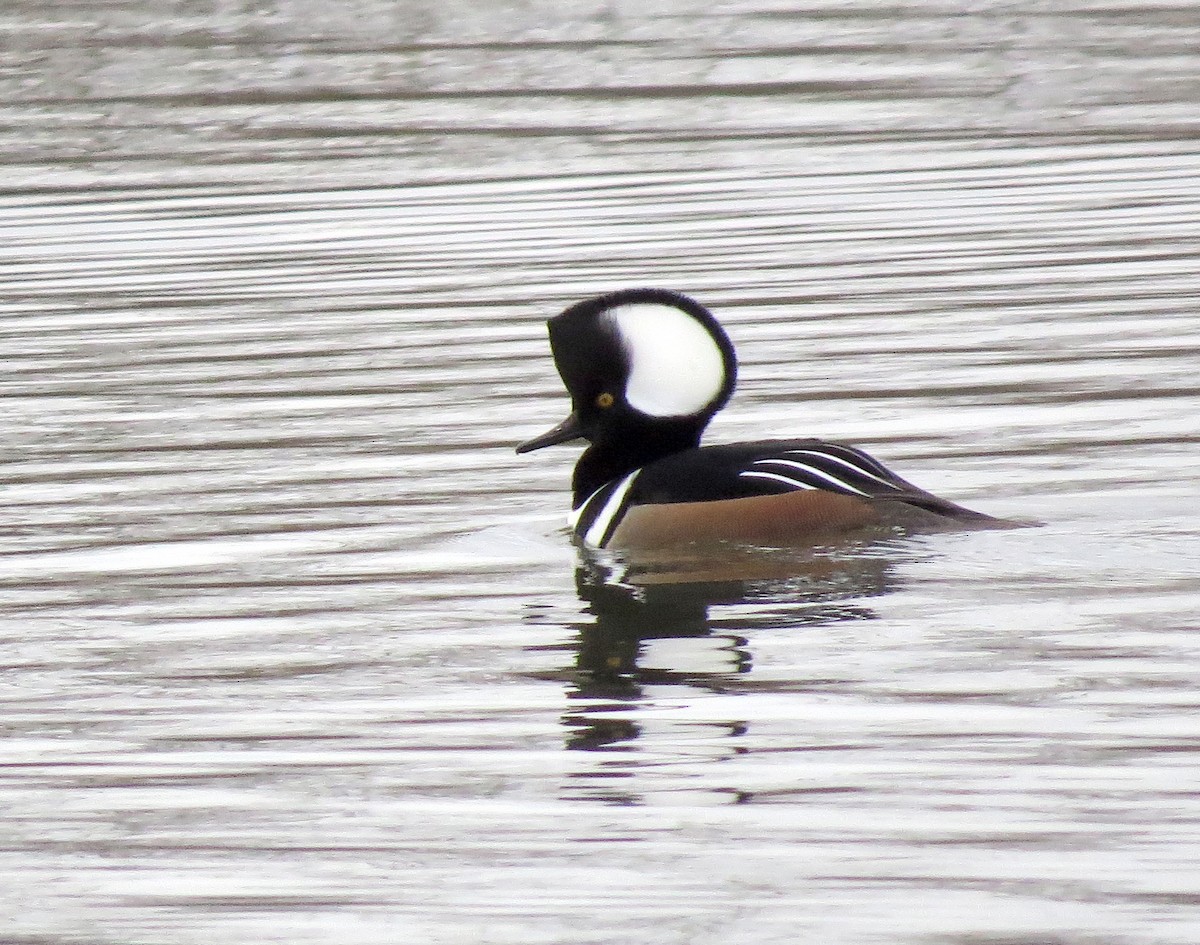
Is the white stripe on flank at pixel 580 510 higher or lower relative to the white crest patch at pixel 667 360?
lower

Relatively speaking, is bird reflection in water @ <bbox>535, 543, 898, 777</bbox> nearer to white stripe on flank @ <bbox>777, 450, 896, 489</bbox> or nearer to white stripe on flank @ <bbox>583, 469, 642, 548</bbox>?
white stripe on flank @ <bbox>583, 469, 642, 548</bbox>

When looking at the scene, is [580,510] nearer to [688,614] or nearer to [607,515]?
[607,515]

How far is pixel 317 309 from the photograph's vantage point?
39.3 feet

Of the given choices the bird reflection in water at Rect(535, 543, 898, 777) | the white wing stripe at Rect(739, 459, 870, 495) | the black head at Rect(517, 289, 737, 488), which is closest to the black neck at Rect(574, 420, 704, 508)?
the black head at Rect(517, 289, 737, 488)

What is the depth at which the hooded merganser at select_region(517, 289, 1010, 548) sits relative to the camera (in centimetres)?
730

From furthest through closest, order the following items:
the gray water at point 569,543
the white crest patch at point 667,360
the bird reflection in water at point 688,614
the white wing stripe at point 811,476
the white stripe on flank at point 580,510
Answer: the white stripe on flank at point 580,510
the white crest patch at point 667,360
the white wing stripe at point 811,476
the bird reflection in water at point 688,614
the gray water at point 569,543

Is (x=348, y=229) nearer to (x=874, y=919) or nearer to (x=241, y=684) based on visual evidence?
(x=241, y=684)

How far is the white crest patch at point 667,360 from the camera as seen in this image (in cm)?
756

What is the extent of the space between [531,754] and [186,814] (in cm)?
75

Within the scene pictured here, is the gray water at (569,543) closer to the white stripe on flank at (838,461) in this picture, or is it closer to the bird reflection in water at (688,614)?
the bird reflection in water at (688,614)

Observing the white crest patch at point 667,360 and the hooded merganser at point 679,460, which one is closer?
the hooded merganser at point 679,460

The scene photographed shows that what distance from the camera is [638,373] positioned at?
7.72 meters

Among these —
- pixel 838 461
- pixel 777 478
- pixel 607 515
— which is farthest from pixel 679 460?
pixel 838 461

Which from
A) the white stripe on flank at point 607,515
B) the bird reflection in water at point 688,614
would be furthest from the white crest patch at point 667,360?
the bird reflection in water at point 688,614
